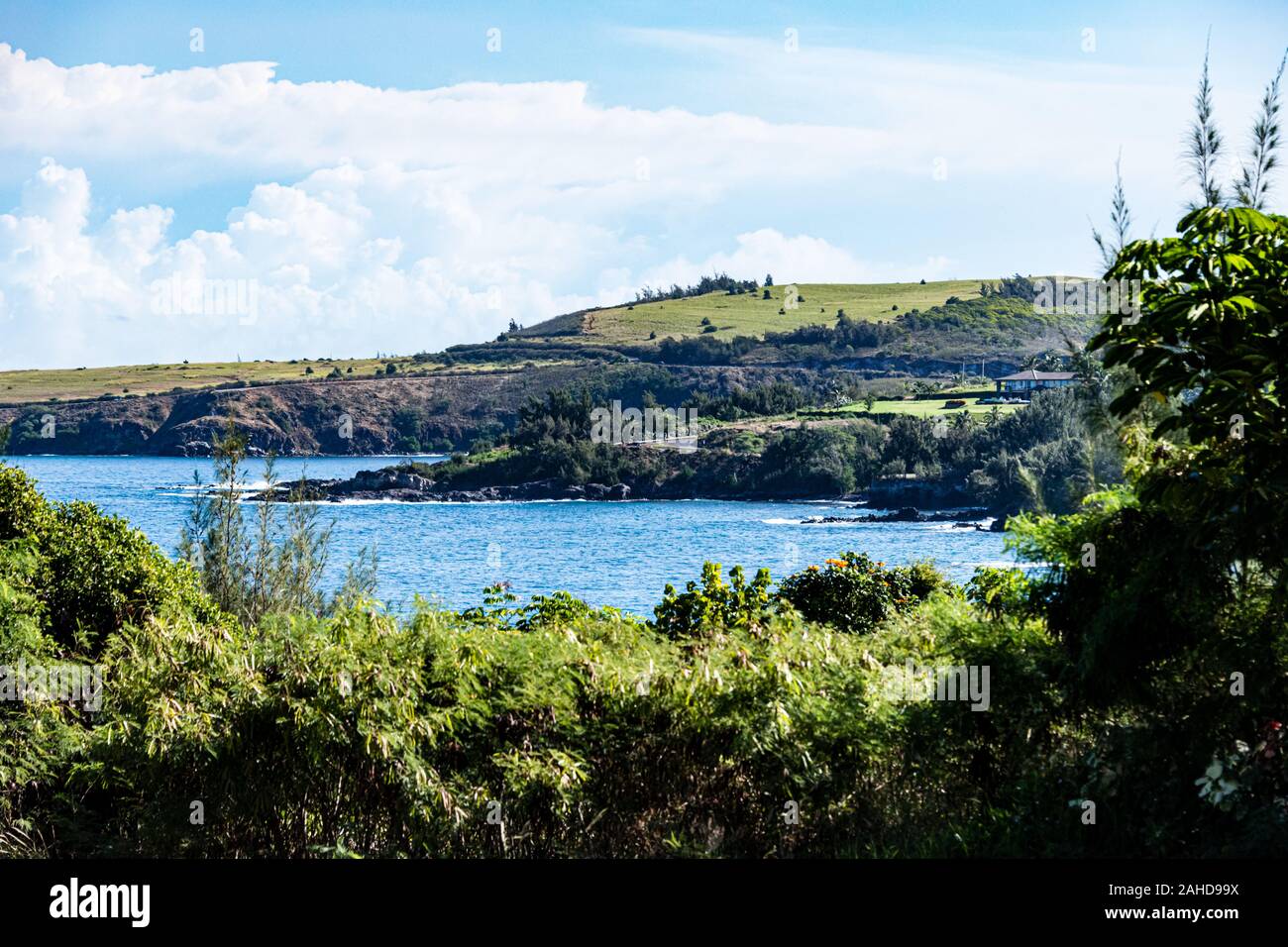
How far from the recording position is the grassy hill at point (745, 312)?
14600 cm

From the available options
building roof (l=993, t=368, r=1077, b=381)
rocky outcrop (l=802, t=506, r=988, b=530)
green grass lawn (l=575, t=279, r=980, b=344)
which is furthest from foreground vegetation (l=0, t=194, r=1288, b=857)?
green grass lawn (l=575, t=279, r=980, b=344)

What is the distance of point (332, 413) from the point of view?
4904 inches

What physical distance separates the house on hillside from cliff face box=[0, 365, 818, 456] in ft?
80.4

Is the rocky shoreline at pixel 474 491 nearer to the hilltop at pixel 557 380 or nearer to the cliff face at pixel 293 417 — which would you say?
the hilltop at pixel 557 380

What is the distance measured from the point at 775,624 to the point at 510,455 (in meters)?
86.3

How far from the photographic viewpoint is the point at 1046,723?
739 centimetres

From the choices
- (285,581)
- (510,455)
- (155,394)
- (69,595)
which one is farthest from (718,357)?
(69,595)

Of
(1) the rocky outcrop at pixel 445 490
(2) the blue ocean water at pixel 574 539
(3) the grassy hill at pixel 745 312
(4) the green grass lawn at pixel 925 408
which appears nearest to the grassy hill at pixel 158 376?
(3) the grassy hill at pixel 745 312

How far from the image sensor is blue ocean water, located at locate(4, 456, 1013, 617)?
4331 centimetres

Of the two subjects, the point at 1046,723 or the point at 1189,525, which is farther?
the point at 1046,723

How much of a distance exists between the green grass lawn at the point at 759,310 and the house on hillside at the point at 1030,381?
38086mm

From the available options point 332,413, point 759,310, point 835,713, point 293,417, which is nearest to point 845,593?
point 835,713

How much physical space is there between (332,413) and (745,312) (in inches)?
2095
